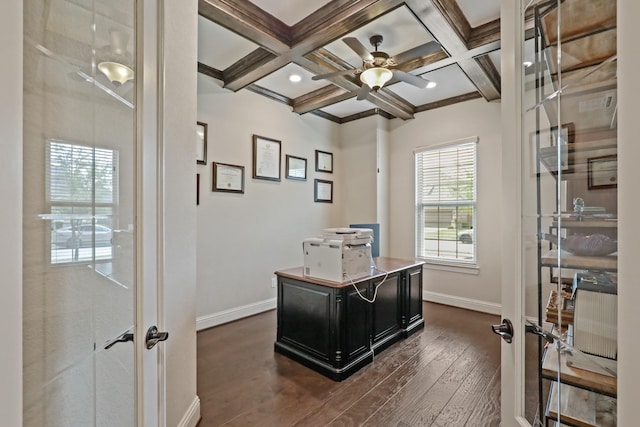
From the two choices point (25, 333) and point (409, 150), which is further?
point (409, 150)

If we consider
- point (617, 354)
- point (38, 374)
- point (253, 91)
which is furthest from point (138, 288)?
point (253, 91)

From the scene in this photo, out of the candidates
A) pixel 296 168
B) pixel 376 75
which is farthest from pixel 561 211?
pixel 296 168

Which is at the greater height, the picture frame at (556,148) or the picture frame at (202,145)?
the picture frame at (202,145)

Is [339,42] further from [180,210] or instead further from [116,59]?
[116,59]

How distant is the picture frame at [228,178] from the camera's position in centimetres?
351

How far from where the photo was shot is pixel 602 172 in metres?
0.74

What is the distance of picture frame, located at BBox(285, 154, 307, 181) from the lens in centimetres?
434

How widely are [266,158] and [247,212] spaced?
777mm

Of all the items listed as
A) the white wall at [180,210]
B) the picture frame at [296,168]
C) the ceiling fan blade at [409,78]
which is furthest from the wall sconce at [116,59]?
the picture frame at [296,168]

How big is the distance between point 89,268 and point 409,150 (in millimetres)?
4551

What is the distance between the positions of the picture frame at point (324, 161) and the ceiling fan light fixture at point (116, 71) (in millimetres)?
3866

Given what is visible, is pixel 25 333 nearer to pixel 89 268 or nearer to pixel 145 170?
pixel 89 268

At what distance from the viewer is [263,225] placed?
4055 millimetres

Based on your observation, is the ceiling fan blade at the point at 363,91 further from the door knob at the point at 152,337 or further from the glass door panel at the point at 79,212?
the door knob at the point at 152,337
